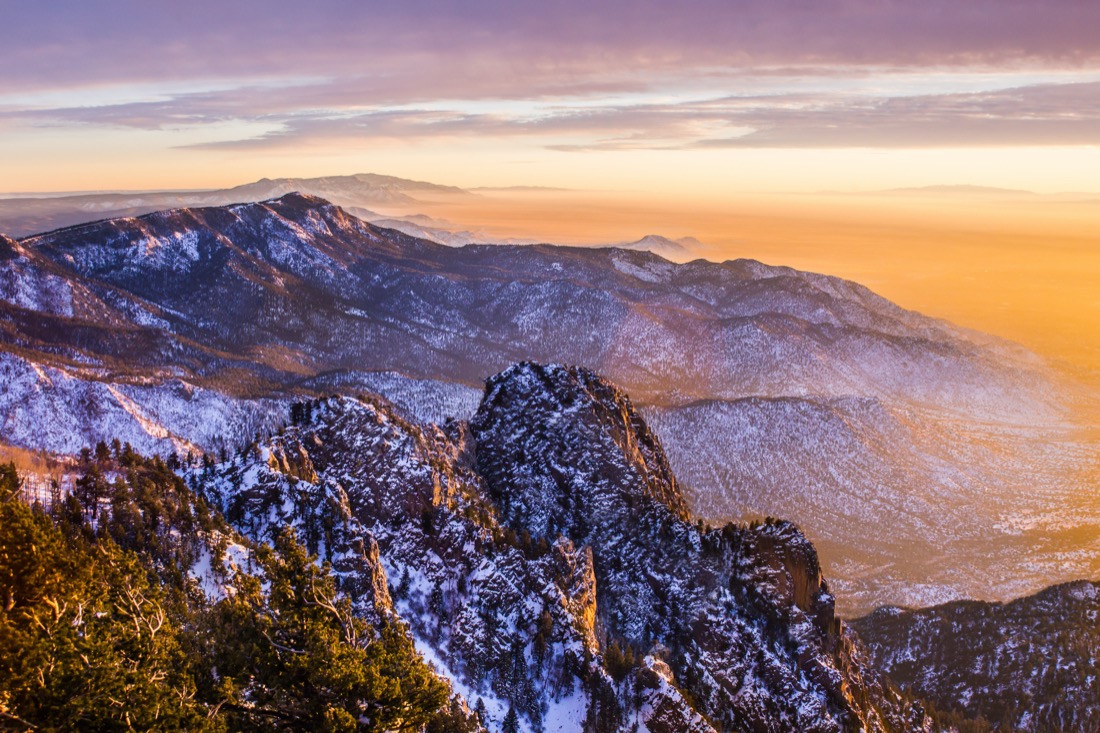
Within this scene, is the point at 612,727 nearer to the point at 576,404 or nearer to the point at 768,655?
the point at 768,655

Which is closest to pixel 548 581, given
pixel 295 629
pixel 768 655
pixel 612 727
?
Result: pixel 612 727

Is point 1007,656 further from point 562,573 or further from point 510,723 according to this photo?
point 510,723

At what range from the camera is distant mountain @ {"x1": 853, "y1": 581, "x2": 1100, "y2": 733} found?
127m

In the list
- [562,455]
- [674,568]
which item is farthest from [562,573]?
[562,455]

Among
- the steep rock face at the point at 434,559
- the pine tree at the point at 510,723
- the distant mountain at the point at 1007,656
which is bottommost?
the distant mountain at the point at 1007,656

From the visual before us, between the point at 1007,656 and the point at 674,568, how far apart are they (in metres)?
81.4

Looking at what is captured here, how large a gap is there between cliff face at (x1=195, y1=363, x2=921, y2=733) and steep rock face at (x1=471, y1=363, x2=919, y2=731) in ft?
0.70

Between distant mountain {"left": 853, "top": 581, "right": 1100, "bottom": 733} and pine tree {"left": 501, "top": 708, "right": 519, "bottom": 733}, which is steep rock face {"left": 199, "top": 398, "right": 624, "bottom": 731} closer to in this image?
pine tree {"left": 501, "top": 708, "right": 519, "bottom": 733}

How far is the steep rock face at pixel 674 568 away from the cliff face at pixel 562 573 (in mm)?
214

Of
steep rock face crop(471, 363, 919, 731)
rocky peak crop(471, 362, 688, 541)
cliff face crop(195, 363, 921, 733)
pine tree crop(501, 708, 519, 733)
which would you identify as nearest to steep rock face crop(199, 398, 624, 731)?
cliff face crop(195, 363, 921, 733)

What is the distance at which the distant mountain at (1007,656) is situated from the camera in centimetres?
12700

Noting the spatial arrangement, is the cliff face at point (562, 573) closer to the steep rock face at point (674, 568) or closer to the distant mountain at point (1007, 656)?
the steep rock face at point (674, 568)

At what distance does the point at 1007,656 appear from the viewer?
454ft

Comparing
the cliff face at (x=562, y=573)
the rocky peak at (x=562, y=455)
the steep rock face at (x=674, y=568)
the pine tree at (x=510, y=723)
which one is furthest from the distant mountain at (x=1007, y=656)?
the pine tree at (x=510, y=723)
